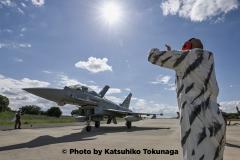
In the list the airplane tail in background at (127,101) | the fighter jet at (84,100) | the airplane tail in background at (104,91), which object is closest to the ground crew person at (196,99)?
the fighter jet at (84,100)

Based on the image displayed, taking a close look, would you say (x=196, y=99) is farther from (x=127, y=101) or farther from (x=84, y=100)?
(x=127, y=101)

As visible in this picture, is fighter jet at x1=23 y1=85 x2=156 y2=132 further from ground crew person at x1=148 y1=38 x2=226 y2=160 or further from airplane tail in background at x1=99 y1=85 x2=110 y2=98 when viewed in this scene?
ground crew person at x1=148 y1=38 x2=226 y2=160

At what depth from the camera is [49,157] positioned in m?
9.73

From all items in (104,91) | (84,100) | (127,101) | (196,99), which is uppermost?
(104,91)

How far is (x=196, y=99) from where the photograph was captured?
299 centimetres

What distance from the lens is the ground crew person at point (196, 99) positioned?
9.25 feet

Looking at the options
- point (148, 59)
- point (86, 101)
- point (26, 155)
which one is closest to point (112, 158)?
point (26, 155)

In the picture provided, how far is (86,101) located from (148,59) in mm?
23438

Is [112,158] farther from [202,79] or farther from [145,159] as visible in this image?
[202,79]

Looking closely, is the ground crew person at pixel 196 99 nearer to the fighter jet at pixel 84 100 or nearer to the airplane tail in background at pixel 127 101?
the fighter jet at pixel 84 100

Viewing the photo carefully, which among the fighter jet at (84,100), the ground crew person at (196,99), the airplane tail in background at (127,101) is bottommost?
the ground crew person at (196,99)

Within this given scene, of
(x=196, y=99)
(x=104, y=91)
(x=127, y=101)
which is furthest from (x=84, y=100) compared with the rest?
(x=196, y=99)

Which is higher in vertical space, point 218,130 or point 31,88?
point 31,88

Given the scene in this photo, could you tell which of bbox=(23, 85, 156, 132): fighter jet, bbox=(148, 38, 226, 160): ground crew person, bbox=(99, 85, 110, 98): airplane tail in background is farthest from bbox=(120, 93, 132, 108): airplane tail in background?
bbox=(148, 38, 226, 160): ground crew person
